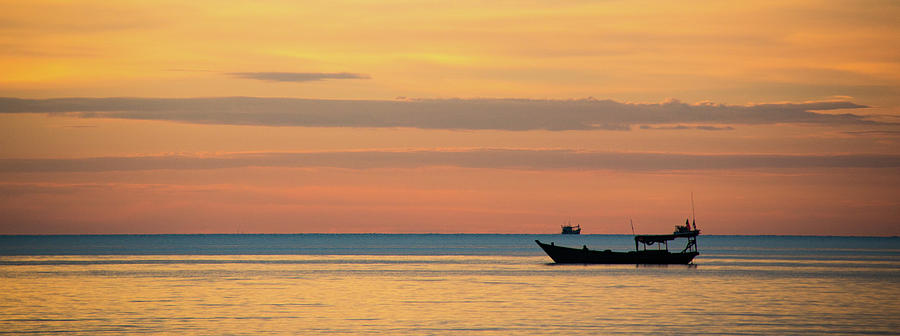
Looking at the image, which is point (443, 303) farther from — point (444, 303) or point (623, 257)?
point (623, 257)

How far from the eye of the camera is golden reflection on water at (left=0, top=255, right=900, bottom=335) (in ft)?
155

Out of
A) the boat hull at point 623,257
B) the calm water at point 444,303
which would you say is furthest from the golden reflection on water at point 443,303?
the boat hull at point 623,257

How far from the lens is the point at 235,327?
46.3 metres

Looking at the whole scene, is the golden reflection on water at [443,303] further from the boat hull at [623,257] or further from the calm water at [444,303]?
the boat hull at [623,257]

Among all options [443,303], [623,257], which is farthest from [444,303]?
[623,257]

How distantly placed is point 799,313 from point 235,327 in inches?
1156

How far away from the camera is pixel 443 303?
5875cm

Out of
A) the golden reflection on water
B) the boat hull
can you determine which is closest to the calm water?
the golden reflection on water

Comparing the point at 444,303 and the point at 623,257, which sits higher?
the point at 623,257

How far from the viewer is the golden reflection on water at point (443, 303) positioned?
47.1 meters

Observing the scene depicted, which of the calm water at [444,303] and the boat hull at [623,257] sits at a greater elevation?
the boat hull at [623,257]

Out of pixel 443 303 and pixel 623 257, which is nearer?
pixel 443 303

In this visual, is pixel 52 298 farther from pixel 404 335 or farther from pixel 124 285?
pixel 404 335

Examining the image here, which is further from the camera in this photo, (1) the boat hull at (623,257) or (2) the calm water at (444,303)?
(1) the boat hull at (623,257)
